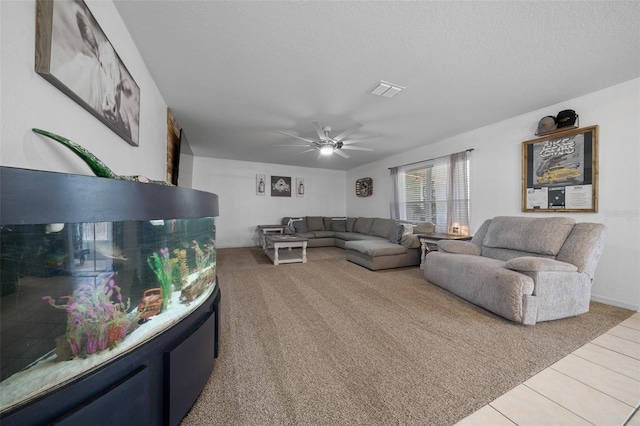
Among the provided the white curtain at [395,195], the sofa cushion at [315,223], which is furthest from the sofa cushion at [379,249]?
the sofa cushion at [315,223]

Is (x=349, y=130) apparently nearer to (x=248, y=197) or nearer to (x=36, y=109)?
(x=36, y=109)

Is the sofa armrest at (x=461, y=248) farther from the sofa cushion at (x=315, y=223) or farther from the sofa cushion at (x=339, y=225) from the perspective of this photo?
the sofa cushion at (x=315, y=223)

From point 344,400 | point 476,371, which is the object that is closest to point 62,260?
point 344,400

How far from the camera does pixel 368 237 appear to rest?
539cm

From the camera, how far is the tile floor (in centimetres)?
113

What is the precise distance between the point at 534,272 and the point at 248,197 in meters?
6.00

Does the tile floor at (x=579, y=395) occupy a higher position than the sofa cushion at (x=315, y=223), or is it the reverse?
the sofa cushion at (x=315, y=223)

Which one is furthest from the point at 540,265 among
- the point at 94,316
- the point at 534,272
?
the point at 94,316

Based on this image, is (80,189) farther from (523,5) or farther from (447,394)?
(523,5)

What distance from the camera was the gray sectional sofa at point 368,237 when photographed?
3.88m

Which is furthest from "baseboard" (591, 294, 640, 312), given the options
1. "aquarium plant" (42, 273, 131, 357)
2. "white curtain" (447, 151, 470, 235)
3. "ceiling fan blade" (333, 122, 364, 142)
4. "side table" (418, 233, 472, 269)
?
"aquarium plant" (42, 273, 131, 357)

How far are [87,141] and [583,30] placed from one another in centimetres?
353

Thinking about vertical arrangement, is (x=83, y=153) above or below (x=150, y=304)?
above

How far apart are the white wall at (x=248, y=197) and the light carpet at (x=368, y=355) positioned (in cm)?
361
